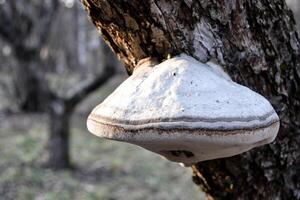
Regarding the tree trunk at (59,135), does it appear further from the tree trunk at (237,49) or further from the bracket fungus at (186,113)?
the bracket fungus at (186,113)

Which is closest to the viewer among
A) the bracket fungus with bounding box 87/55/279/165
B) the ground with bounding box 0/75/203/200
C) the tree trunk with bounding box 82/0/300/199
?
the bracket fungus with bounding box 87/55/279/165

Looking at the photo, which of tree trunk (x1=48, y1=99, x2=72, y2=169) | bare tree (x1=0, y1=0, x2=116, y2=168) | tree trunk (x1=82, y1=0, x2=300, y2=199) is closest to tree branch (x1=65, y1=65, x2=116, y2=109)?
bare tree (x1=0, y1=0, x2=116, y2=168)

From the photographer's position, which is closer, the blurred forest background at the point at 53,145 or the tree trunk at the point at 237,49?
the tree trunk at the point at 237,49

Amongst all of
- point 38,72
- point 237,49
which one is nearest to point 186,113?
point 237,49

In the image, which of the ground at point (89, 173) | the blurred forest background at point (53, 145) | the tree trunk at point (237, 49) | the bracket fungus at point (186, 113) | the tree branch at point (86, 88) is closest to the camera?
the bracket fungus at point (186, 113)

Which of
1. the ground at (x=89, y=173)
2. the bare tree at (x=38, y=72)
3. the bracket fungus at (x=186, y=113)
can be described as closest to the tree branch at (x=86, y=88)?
the bare tree at (x=38, y=72)

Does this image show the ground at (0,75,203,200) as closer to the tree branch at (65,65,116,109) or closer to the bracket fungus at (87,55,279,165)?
the tree branch at (65,65,116,109)

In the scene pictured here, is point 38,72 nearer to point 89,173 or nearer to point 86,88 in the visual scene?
point 86,88

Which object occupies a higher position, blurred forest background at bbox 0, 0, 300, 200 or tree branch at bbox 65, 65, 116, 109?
tree branch at bbox 65, 65, 116, 109
